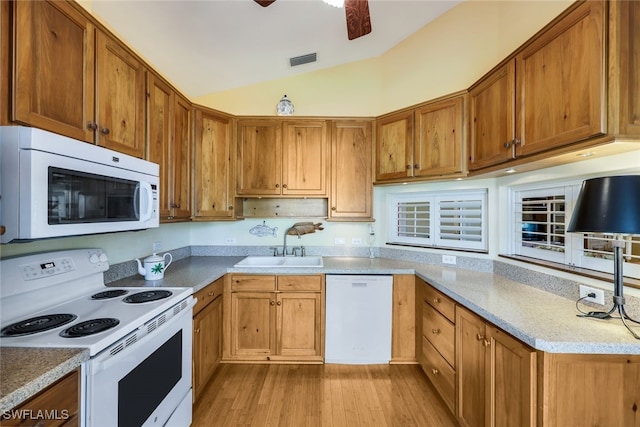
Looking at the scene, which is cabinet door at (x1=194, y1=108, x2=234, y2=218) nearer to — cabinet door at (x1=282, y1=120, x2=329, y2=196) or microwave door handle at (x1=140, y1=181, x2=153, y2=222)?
cabinet door at (x1=282, y1=120, x2=329, y2=196)

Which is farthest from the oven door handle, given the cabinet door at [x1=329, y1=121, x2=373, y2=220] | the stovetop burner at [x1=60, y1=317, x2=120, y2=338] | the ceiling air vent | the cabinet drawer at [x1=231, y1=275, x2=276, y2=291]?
the ceiling air vent

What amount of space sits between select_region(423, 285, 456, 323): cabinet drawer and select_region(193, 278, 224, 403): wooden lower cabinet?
1763 mm

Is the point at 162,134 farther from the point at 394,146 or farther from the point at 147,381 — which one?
the point at 394,146

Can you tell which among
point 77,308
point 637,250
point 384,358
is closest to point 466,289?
point 637,250

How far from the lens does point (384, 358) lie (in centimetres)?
244

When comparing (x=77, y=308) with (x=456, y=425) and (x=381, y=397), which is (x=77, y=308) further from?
(x=456, y=425)

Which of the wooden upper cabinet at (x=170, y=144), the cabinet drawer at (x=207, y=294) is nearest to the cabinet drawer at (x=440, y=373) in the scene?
the cabinet drawer at (x=207, y=294)


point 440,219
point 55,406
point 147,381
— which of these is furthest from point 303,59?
point 55,406

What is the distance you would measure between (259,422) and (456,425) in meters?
1.34

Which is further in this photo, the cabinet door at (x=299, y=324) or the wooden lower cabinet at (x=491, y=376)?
the cabinet door at (x=299, y=324)

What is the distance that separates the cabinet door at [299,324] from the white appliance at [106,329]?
2.83ft

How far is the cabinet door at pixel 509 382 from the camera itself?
1.12m

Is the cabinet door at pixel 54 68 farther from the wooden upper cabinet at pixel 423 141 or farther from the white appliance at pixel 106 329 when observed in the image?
the wooden upper cabinet at pixel 423 141

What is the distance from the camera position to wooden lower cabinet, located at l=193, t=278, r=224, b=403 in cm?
193
